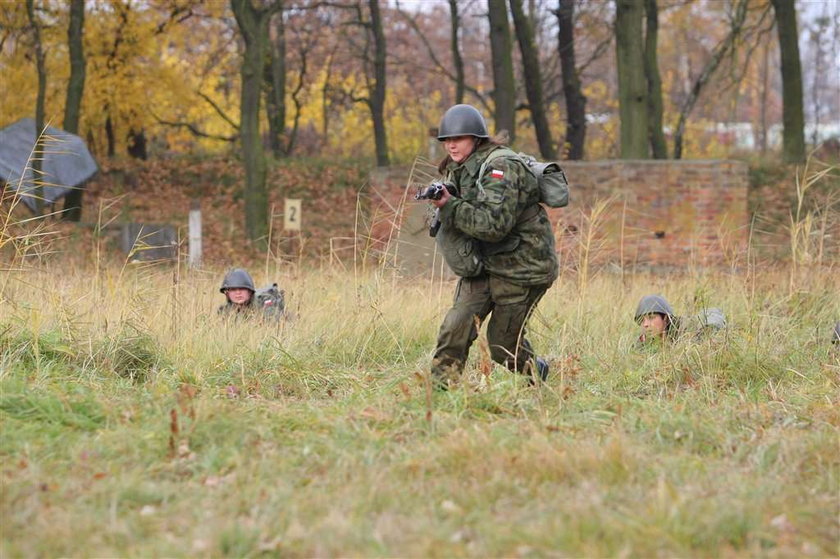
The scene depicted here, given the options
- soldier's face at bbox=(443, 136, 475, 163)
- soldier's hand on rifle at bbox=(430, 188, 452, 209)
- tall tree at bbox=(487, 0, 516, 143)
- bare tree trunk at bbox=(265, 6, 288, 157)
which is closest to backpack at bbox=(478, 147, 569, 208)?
soldier's face at bbox=(443, 136, 475, 163)

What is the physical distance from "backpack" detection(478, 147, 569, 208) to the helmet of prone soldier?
17 centimetres

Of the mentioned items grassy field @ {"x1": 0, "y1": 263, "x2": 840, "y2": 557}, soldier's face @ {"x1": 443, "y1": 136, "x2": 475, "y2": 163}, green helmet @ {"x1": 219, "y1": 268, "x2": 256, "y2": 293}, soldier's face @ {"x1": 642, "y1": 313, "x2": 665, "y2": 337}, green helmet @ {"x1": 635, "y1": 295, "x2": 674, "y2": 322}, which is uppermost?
soldier's face @ {"x1": 443, "y1": 136, "x2": 475, "y2": 163}

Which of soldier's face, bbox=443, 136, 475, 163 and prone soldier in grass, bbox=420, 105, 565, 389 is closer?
prone soldier in grass, bbox=420, 105, 565, 389

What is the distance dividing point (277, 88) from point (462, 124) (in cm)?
2242

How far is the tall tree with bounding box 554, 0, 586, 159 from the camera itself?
75.8 feet

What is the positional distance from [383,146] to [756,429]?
2071cm

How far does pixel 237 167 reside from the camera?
85.8ft

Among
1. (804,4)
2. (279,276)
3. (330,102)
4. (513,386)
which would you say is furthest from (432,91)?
(513,386)

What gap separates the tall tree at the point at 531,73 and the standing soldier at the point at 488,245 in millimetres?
15690

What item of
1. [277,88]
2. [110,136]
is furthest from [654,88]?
[110,136]

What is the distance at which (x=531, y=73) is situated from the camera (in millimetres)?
22000

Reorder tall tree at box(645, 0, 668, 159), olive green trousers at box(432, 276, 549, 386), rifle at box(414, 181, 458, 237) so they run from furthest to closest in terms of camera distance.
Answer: tall tree at box(645, 0, 668, 159) → olive green trousers at box(432, 276, 549, 386) → rifle at box(414, 181, 458, 237)

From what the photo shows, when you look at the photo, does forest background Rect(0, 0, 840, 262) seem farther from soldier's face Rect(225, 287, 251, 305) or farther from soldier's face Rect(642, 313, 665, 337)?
soldier's face Rect(642, 313, 665, 337)

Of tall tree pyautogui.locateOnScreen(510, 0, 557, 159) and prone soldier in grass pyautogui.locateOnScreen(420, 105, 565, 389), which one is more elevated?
tall tree pyautogui.locateOnScreen(510, 0, 557, 159)
